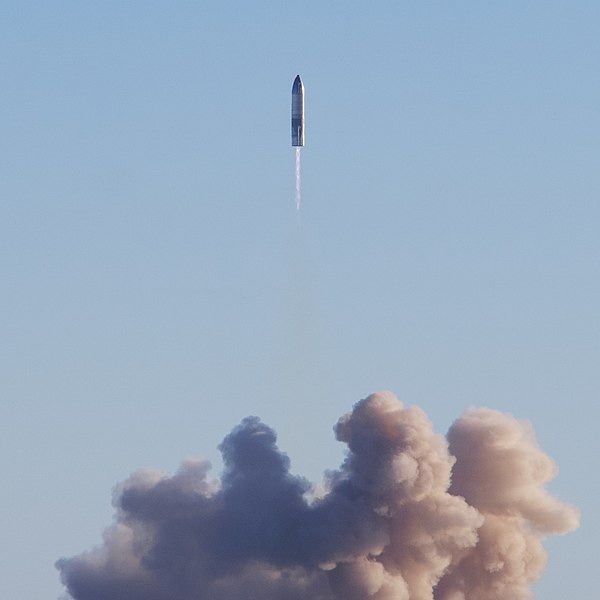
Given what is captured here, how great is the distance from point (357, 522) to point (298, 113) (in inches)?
901

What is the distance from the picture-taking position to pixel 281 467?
6732 inches

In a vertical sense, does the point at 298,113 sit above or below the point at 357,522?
Answer: above

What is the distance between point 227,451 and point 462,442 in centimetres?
1327

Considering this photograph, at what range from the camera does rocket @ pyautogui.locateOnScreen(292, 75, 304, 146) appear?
168 meters

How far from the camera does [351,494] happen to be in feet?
549

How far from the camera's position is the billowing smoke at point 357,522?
542ft

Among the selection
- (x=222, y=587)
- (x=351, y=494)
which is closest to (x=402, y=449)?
(x=351, y=494)

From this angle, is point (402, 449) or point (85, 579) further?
point (85, 579)

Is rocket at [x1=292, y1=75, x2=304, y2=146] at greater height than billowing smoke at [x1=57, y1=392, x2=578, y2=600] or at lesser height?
greater

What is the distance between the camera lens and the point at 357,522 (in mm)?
164875

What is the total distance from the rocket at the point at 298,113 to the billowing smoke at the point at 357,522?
14814mm

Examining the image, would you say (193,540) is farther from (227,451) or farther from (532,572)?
(532,572)

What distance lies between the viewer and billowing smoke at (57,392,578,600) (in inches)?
6506

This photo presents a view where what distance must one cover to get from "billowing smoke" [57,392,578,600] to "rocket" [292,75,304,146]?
48.6ft
